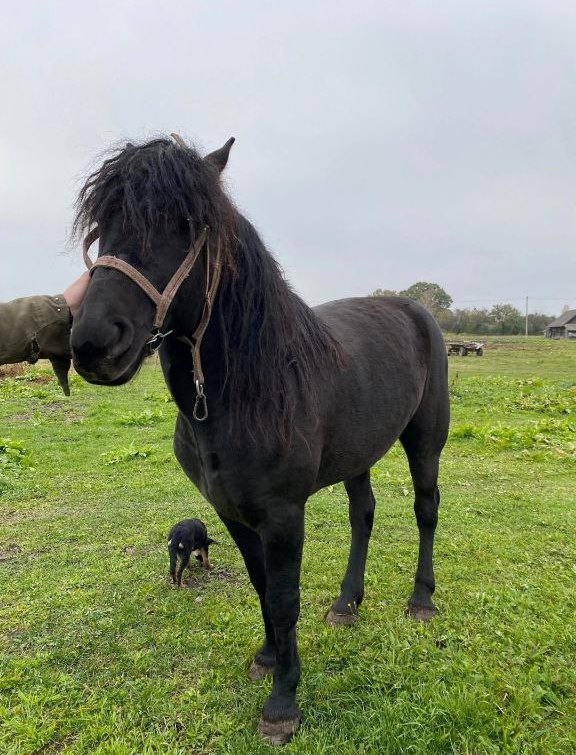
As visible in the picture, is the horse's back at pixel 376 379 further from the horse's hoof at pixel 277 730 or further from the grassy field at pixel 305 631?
the horse's hoof at pixel 277 730

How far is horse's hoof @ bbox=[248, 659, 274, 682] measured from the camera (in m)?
3.02

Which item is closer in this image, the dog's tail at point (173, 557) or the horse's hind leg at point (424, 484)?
the horse's hind leg at point (424, 484)

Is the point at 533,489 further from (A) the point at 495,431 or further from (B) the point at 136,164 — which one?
(B) the point at 136,164

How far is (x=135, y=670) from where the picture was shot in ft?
10.1

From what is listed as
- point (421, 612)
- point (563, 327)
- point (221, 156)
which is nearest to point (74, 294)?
Result: point (221, 156)

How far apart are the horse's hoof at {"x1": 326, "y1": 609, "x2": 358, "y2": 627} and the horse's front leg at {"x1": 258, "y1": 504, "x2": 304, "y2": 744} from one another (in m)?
0.87

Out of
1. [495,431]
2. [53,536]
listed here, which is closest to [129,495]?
[53,536]

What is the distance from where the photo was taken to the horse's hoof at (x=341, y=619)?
11.6 feet

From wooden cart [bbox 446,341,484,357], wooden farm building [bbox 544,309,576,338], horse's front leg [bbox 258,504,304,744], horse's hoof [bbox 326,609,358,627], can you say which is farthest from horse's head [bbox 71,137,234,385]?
wooden farm building [bbox 544,309,576,338]

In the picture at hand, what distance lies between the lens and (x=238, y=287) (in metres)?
2.34

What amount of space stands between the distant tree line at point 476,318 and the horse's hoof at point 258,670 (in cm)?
4948

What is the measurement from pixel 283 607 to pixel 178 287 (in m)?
1.63

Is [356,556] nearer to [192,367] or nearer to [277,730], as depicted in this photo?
[277,730]

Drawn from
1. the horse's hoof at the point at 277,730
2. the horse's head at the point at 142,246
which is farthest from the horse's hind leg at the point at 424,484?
the horse's head at the point at 142,246
